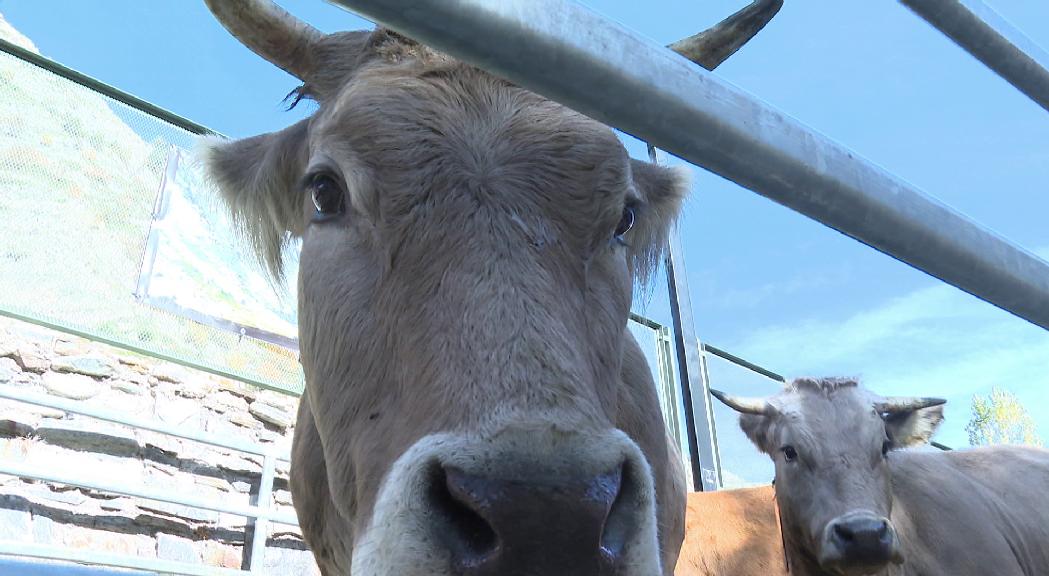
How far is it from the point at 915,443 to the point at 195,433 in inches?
239

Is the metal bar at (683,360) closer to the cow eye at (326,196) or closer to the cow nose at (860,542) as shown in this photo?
the cow nose at (860,542)

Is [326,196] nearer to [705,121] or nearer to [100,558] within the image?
[705,121]

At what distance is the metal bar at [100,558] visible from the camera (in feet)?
18.3

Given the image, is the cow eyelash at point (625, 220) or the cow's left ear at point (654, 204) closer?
the cow eyelash at point (625, 220)

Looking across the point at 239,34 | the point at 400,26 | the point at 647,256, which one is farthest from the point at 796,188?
the point at 647,256

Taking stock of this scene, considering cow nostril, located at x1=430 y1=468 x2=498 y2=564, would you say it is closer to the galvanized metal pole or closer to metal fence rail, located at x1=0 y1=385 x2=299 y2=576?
metal fence rail, located at x1=0 y1=385 x2=299 y2=576

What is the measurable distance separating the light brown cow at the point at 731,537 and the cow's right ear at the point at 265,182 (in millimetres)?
4438

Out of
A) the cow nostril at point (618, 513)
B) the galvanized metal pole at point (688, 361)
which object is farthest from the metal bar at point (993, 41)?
the galvanized metal pole at point (688, 361)

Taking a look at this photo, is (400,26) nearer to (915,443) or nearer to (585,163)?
(585,163)

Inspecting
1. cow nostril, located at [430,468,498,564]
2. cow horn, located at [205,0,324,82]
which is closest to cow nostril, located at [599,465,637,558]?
cow nostril, located at [430,468,498,564]

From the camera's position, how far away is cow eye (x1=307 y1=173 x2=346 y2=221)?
2.48 meters

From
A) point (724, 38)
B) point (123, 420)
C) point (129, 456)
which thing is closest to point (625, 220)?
point (724, 38)

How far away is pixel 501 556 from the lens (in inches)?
55.7

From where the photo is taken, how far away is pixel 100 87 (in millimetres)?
7492
